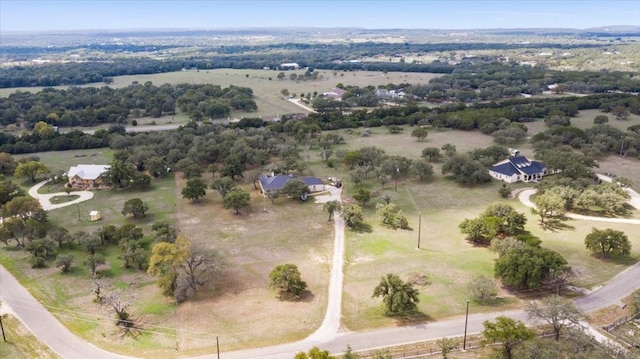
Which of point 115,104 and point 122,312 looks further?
point 115,104

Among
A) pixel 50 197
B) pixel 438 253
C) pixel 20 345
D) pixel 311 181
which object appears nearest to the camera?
pixel 20 345

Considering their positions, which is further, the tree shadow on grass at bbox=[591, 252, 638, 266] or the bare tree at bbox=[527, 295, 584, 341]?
the tree shadow on grass at bbox=[591, 252, 638, 266]

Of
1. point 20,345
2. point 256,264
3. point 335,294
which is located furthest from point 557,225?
point 20,345

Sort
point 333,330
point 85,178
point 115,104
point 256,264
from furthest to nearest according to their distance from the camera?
point 115,104
point 85,178
point 256,264
point 333,330

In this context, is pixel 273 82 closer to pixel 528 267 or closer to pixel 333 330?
pixel 528 267

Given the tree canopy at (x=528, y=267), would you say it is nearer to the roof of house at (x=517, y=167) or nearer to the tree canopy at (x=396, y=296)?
the tree canopy at (x=396, y=296)

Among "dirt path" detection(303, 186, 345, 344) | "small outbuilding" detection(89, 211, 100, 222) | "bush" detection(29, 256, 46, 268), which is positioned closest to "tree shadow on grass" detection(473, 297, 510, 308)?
"dirt path" detection(303, 186, 345, 344)

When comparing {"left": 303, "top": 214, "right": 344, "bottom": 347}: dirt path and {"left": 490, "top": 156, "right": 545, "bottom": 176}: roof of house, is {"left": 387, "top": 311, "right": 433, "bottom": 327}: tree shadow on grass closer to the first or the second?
{"left": 303, "top": 214, "right": 344, "bottom": 347}: dirt path
